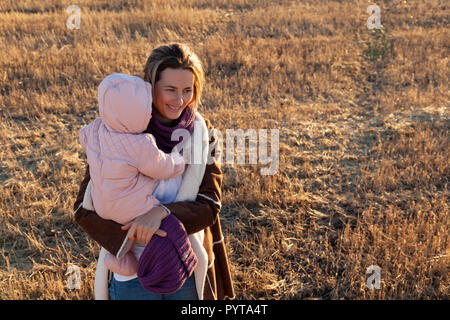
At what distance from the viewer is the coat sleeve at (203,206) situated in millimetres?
2289

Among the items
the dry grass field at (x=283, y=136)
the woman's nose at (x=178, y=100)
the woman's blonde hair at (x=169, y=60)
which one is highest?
the woman's blonde hair at (x=169, y=60)

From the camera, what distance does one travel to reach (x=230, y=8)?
14922 mm

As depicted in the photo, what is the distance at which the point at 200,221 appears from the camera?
234 cm

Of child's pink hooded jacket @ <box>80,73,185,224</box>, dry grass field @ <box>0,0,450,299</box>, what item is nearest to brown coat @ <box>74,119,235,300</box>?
child's pink hooded jacket @ <box>80,73,185,224</box>

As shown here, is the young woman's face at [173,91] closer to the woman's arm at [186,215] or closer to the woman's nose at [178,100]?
the woman's nose at [178,100]

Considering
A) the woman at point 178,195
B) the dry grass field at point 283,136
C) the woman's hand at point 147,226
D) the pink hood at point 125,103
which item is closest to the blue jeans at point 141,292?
the woman at point 178,195

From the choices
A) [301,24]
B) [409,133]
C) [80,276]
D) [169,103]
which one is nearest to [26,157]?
[80,276]

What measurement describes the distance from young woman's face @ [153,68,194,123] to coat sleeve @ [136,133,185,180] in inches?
9.2

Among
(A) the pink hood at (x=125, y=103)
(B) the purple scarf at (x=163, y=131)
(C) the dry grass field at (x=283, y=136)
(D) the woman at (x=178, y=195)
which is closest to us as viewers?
(A) the pink hood at (x=125, y=103)

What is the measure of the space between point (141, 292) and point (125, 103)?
958 millimetres

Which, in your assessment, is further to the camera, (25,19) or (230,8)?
(230,8)

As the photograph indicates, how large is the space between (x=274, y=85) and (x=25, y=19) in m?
7.67

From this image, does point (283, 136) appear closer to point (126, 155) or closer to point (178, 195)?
point (178, 195)
